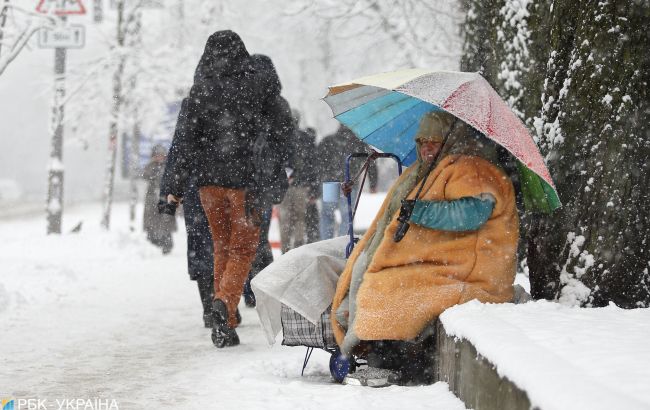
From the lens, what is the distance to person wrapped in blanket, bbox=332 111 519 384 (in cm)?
459

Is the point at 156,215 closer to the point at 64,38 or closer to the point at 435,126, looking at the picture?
the point at 64,38

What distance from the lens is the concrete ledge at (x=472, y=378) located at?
10.4ft

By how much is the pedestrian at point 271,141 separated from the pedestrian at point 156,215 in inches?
324

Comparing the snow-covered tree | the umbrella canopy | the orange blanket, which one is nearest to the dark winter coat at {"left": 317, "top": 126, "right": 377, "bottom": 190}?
the umbrella canopy

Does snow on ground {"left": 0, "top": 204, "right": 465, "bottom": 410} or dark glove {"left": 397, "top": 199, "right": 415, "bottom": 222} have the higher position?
dark glove {"left": 397, "top": 199, "right": 415, "bottom": 222}

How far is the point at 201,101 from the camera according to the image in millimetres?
6625

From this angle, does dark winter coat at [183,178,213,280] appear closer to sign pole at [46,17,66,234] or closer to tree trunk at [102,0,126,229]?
sign pole at [46,17,66,234]

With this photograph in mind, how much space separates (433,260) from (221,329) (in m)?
2.13

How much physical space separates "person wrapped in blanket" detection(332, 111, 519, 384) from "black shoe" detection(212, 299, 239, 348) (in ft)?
4.77

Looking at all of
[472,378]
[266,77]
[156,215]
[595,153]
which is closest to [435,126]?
[595,153]

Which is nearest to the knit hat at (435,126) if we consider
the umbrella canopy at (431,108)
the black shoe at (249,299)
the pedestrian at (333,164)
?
the umbrella canopy at (431,108)

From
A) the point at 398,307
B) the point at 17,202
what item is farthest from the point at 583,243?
the point at 17,202

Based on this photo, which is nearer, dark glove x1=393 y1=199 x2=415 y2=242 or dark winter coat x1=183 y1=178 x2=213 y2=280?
dark glove x1=393 y1=199 x2=415 y2=242

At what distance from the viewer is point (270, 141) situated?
22.1ft
